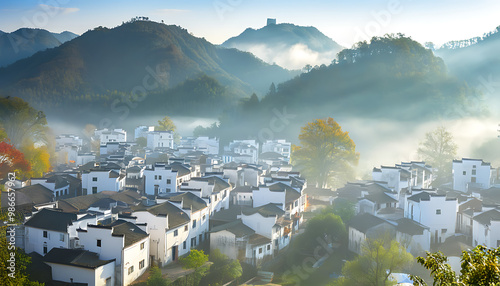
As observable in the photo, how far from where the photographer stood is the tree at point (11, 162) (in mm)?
28641

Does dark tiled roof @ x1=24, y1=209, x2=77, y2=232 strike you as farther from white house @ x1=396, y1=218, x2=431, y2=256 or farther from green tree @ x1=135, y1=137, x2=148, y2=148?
green tree @ x1=135, y1=137, x2=148, y2=148

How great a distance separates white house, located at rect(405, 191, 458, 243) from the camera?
2036cm

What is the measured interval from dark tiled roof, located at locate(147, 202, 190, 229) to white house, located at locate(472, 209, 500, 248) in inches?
483

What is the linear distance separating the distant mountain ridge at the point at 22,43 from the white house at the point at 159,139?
58411 millimetres

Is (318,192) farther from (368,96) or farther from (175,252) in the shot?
(368,96)

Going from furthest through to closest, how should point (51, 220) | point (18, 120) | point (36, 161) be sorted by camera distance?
1. point (18, 120)
2. point (36, 161)
3. point (51, 220)

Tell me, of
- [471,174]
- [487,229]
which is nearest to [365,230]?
[487,229]

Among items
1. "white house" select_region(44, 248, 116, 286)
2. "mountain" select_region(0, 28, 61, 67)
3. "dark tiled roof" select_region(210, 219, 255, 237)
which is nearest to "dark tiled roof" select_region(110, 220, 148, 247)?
"white house" select_region(44, 248, 116, 286)

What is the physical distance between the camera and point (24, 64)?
281ft

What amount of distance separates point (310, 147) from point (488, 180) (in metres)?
12.1

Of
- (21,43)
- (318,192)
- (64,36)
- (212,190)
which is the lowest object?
(318,192)

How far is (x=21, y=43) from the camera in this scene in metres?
95.0

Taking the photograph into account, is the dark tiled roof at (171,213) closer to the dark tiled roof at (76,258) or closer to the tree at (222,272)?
the tree at (222,272)

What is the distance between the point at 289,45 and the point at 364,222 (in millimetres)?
113599
